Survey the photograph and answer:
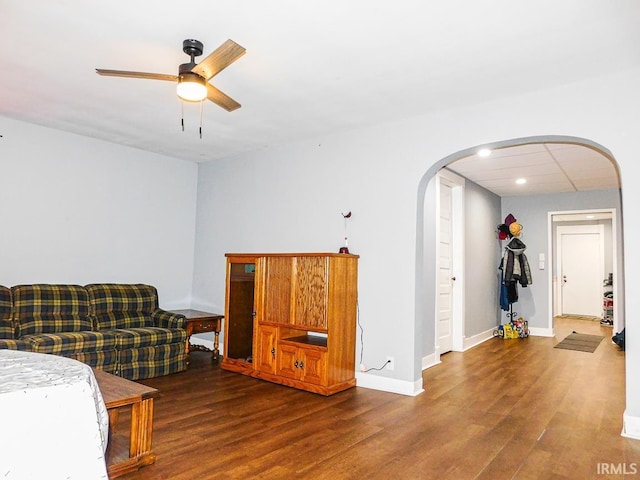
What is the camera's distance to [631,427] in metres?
2.90

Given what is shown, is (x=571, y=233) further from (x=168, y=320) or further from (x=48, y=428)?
(x=48, y=428)

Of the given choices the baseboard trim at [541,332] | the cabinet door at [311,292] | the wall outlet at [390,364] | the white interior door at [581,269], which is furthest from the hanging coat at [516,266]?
the cabinet door at [311,292]

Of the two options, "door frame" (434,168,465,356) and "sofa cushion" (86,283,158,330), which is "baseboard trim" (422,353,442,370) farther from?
"sofa cushion" (86,283,158,330)

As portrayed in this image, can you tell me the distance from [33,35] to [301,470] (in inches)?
124

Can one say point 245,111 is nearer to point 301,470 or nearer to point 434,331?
point 301,470

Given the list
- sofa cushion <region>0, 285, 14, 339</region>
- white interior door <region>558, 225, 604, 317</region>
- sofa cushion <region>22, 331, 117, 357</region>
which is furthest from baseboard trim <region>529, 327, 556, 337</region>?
sofa cushion <region>0, 285, 14, 339</region>

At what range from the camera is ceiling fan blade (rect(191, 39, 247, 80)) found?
2314mm

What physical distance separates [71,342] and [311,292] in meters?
2.23

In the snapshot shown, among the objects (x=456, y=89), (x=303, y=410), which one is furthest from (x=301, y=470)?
(x=456, y=89)

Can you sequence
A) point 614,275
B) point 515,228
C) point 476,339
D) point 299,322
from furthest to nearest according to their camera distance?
point 515,228, point 614,275, point 476,339, point 299,322

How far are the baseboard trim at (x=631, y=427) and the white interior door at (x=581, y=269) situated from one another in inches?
332

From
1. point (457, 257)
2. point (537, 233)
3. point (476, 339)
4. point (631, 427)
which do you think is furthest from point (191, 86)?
point (537, 233)

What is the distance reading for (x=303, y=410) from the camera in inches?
134

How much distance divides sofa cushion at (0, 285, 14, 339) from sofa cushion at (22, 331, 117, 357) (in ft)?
0.67
